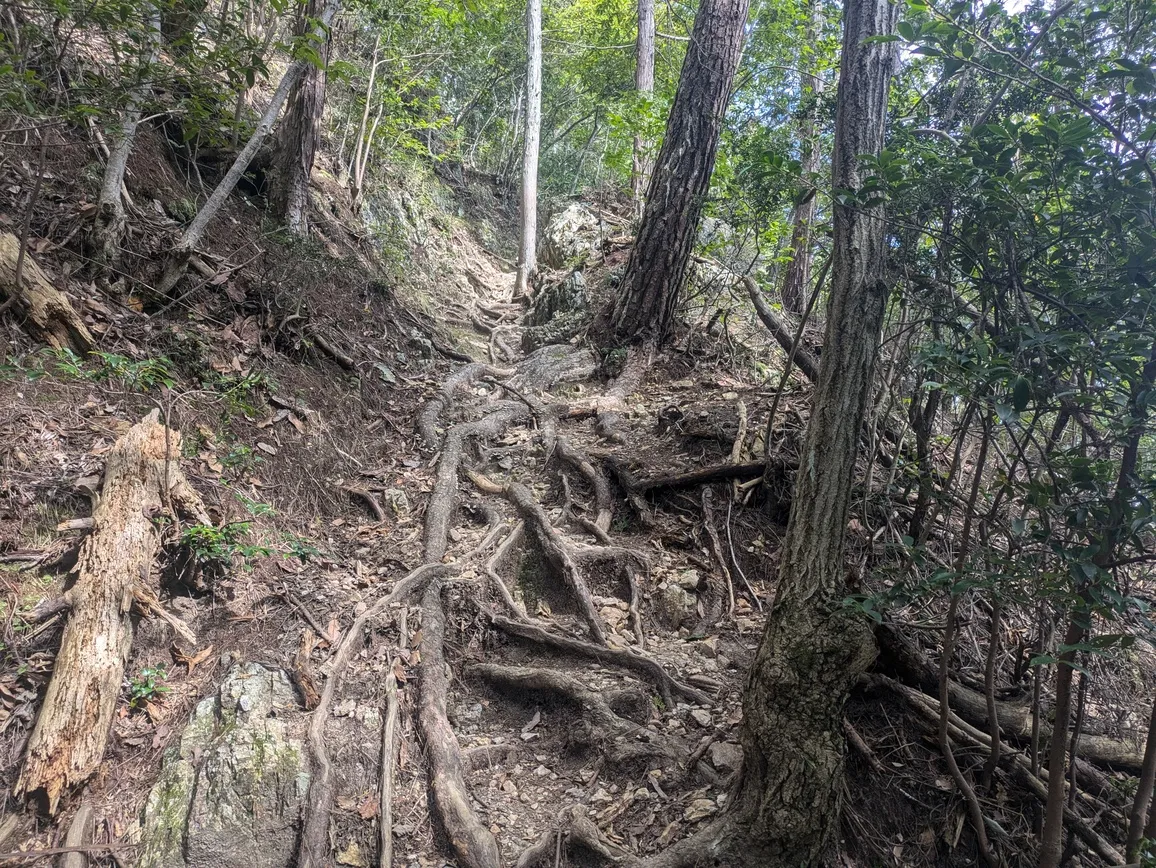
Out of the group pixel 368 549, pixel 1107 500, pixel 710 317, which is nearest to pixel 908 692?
pixel 1107 500

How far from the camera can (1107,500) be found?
1.95m

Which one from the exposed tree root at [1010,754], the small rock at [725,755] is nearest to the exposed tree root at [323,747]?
the small rock at [725,755]

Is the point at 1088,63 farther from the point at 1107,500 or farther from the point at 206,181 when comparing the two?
the point at 206,181

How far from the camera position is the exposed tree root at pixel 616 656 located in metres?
3.83

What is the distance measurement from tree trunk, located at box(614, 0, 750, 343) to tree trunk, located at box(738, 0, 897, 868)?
4178mm

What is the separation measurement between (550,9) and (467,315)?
16401 mm

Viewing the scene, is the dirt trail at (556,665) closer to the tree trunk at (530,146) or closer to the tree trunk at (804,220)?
the tree trunk at (804,220)

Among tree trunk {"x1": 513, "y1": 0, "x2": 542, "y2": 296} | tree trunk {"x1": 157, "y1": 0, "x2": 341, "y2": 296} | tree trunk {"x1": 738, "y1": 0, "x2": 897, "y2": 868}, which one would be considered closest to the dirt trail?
Answer: tree trunk {"x1": 738, "y1": 0, "x2": 897, "y2": 868}

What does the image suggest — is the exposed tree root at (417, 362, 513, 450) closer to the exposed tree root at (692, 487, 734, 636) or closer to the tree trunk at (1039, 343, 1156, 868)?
the exposed tree root at (692, 487, 734, 636)

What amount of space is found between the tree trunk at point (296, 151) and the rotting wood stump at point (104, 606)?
168 inches

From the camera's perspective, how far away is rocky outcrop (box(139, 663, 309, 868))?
2.92 meters

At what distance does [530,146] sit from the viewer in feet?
45.5

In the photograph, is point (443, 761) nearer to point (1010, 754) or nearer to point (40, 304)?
point (1010, 754)

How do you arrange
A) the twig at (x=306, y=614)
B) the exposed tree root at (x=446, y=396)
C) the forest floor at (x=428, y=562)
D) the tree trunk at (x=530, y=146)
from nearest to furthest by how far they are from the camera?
the forest floor at (x=428, y=562)
the twig at (x=306, y=614)
the exposed tree root at (x=446, y=396)
the tree trunk at (x=530, y=146)
